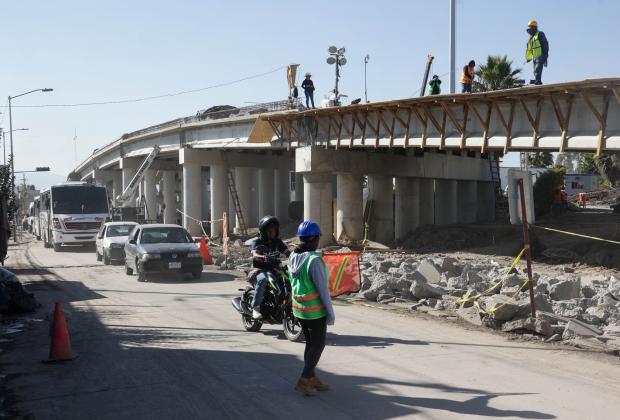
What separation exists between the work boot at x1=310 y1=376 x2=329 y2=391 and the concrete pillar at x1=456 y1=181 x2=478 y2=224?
4202cm

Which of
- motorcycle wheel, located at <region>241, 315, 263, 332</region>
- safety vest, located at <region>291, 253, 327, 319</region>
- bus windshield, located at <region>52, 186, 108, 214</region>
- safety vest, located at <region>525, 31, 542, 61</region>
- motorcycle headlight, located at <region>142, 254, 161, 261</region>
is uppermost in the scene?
safety vest, located at <region>525, 31, 542, 61</region>

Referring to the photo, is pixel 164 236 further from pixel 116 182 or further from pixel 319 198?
pixel 116 182

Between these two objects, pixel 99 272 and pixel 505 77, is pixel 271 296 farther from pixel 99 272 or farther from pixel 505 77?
pixel 505 77

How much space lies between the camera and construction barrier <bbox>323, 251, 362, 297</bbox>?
15031 mm

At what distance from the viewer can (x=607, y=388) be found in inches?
295

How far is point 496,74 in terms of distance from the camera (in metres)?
44.2

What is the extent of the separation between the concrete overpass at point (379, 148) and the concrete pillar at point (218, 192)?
0.23ft

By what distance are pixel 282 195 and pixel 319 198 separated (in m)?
21.3

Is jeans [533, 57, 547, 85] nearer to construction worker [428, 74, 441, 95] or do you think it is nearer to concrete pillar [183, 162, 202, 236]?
construction worker [428, 74, 441, 95]

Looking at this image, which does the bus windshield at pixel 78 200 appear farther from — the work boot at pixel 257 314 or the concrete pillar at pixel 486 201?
the work boot at pixel 257 314

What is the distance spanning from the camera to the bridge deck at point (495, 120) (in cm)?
1873

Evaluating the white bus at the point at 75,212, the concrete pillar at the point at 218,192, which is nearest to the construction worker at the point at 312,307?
the white bus at the point at 75,212

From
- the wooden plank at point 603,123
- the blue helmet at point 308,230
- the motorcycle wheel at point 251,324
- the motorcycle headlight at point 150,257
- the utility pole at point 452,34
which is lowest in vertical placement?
the motorcycle wheel at point 251,324

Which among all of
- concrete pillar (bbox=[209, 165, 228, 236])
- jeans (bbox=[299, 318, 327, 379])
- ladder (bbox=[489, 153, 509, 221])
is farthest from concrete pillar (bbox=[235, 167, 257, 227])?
jeans (bbox=[299, 318, 327, 379])
